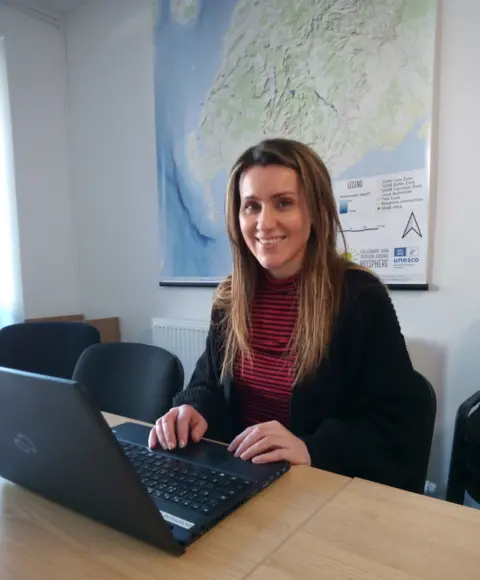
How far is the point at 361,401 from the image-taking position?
103 cm

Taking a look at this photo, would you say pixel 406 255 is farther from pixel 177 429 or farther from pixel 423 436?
pixel 177 429

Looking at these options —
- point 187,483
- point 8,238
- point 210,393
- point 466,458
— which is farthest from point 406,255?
point 8,238

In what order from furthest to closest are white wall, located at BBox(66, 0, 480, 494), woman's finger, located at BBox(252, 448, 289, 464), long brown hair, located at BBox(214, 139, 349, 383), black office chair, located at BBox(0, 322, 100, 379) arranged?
black office chair, located at BBox(0, 322, 100, 379), white wall, located at BBox(66, 0, 480, 494), long brown hair, located at BBox(214, 139, 349, 383), woman's finger, located at BBox(252, 448, 289, 464)

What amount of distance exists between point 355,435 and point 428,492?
115 centimetres

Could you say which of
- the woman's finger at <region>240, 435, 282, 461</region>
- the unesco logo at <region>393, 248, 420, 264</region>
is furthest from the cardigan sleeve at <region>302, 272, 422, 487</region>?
the unesco logo at <region>393, 248, 420, 264</region>

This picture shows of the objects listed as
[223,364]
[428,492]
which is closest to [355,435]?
[223,364]

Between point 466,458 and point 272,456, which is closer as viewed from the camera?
point 272,456

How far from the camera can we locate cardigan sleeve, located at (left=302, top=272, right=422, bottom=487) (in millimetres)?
928

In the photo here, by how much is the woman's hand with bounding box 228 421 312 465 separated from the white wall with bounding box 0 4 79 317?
8.02ft

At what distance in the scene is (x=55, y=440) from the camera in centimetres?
55

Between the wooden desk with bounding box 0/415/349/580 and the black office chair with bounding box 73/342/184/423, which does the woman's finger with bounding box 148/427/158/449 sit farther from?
the black office chair with bounding box 73/342/184/423

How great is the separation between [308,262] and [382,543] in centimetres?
68

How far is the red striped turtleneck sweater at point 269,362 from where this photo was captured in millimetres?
1118

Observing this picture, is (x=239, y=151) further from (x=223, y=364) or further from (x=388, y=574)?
(x=388, y=574)
